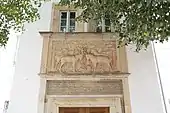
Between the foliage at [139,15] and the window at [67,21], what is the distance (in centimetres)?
355

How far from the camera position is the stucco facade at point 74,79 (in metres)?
7.93

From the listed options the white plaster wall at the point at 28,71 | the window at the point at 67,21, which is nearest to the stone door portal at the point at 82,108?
the white plaster wall at the point at 28,71

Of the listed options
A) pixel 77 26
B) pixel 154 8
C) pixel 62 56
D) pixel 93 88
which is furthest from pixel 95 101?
pixel 154 8

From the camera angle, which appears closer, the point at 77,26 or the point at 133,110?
the point at 133,110

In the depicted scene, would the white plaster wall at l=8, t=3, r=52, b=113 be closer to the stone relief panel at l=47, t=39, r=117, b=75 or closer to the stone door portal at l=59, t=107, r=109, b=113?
the stone relief panel at l=47, t=39, r=117, b=75

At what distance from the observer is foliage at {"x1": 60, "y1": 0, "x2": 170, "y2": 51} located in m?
5.27

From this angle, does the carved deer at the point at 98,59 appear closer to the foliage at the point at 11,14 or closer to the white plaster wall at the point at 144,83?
the white plaster wall at the point at 144,83

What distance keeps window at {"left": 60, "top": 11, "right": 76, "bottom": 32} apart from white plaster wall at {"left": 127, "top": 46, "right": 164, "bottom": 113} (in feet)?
7.92

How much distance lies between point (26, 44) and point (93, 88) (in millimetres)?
2970

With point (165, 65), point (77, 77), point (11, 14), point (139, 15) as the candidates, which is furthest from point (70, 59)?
point (139, 15)

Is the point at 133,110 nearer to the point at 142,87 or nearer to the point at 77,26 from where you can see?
the point at 142,87

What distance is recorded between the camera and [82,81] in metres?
8.30

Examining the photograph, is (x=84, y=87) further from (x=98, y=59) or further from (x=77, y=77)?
(x=98, y=59)

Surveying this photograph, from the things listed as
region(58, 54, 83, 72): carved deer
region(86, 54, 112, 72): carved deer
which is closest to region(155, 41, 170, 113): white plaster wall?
region(86, 54, 112, 72): carved deer
